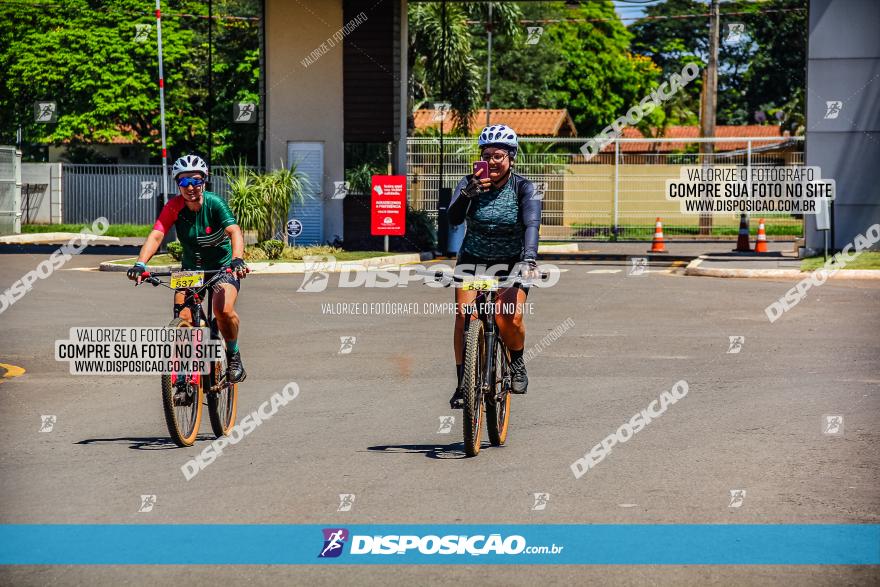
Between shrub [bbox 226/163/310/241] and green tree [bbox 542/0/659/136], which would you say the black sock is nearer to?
shrub [bbox 226/163/310/241]

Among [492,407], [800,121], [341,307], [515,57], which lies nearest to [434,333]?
[341,307]

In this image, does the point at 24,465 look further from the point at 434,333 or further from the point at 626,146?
the point at 626,146

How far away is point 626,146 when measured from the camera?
226 feet

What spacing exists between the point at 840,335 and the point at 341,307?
6954 millimetres

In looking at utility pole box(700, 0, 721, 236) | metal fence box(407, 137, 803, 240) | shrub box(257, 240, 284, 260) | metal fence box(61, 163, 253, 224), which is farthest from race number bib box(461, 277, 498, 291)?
metal fence box(61, 163, 253, 224)

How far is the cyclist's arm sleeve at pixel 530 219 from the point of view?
8.40 m

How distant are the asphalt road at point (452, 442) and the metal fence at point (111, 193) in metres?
27.2

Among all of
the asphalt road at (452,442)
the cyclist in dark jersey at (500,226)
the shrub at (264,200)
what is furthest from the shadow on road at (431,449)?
the shrub at (264,200)

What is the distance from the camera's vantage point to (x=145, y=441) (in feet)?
29.3

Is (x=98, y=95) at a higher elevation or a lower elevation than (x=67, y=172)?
higher

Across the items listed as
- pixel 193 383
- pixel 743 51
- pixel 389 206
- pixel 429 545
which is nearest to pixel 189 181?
pixel 193 383

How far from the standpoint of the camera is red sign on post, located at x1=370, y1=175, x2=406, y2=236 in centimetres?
2823

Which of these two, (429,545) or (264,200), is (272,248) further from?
(429,545)

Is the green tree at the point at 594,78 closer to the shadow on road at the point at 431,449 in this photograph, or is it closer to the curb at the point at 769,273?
the curb at the point at 769,273
